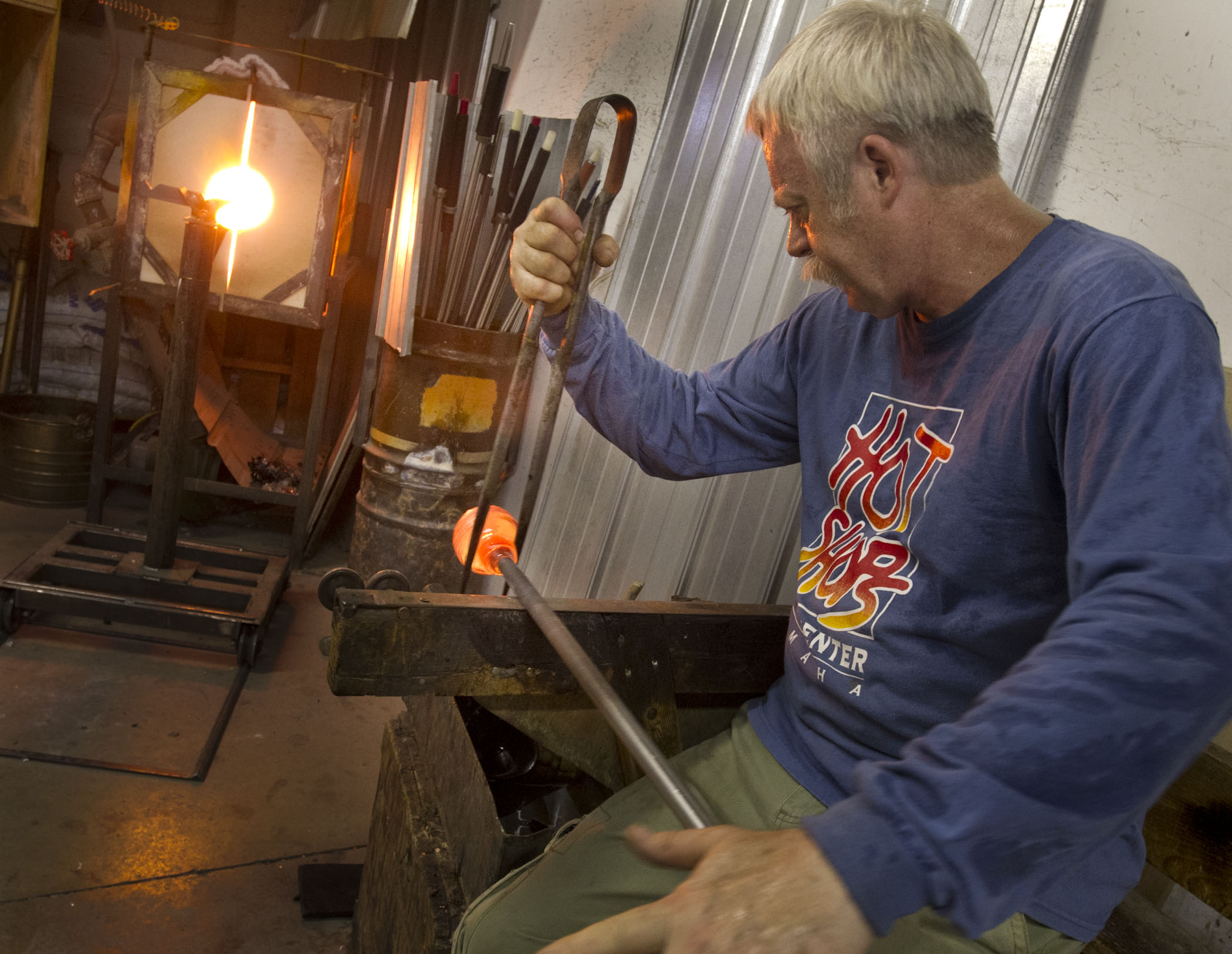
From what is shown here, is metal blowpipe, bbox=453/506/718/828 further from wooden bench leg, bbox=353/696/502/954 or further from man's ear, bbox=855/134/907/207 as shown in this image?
man's ear, bbox=855/134/907/207

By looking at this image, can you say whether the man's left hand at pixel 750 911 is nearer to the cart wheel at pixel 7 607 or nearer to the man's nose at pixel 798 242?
the man's nose at pixel 798 242

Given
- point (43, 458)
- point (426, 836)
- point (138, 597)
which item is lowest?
point (43, 458)

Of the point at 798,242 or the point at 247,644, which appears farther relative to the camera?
the point at 247,644

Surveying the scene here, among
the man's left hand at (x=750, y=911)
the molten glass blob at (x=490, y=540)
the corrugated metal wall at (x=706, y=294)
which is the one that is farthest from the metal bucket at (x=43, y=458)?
the man's left hand at (x=750, y=911)

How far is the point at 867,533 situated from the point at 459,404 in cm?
233

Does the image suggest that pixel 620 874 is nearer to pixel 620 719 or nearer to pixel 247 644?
pixel 620 719

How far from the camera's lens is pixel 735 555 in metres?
2.11

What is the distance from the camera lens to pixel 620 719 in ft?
3.20

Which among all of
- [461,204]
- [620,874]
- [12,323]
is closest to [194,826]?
[620,874]

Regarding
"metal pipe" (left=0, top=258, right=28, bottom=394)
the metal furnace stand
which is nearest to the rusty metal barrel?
the metal furnace stand

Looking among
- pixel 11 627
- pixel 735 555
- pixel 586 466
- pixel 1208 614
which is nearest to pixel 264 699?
pixel 11 627

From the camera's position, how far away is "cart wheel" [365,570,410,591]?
141cm

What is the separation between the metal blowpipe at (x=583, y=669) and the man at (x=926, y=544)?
74 mm

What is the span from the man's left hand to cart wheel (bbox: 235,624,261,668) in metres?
2.69
